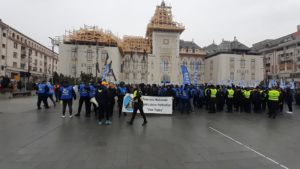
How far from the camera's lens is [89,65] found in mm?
52469

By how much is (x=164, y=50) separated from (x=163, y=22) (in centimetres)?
796

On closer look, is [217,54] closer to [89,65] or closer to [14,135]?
[89,65]

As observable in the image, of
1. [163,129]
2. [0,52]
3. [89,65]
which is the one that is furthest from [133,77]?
[163,129]

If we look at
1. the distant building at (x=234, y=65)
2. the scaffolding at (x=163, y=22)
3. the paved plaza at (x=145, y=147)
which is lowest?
the paved plaza at (x=145, y=147)

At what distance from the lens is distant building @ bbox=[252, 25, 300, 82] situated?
63719mm

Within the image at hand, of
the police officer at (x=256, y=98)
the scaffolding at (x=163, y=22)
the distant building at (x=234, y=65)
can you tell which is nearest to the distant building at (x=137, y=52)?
the scaffolding at (x=163, y=22)

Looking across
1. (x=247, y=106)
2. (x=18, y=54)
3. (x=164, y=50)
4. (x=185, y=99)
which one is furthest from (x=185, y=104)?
(x=18, y=54)

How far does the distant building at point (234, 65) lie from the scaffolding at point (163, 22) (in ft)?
48.6

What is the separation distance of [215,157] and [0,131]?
26.1 ft

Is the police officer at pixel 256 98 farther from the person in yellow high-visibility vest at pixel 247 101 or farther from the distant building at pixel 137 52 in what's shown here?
the distant building at pixel 137 52

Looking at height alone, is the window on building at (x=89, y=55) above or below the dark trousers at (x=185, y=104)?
above

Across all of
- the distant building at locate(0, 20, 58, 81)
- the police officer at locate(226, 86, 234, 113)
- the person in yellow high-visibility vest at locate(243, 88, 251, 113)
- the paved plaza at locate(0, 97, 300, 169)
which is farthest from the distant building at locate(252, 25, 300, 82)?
the distant building at locate(0, 20, 58, 81)

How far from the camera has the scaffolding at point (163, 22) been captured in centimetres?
5791

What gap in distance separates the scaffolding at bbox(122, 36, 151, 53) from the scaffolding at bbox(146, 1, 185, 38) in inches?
143
